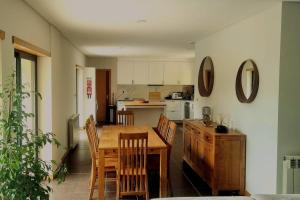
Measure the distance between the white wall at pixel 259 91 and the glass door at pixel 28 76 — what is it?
9.29 feet

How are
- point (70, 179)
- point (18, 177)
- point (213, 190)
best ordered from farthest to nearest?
1. point (70, 179)
2. point (213, 190)
3. point (18, 177)

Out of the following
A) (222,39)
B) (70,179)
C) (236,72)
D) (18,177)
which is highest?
(222,39)

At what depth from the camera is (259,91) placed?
3877 mm

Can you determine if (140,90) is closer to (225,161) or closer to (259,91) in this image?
(225,161)

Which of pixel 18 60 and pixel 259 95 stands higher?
pixel 18 60

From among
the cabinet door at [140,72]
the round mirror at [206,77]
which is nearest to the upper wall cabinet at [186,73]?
the cabinet door at [140,72]

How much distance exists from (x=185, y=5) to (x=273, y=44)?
42.6 inches

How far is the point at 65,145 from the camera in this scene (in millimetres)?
6227

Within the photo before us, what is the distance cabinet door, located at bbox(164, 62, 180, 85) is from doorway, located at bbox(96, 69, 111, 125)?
201cm

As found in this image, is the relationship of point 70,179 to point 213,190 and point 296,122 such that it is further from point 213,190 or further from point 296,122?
point 296,122

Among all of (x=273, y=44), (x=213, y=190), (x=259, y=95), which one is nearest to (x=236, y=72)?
(x=259, y=95)

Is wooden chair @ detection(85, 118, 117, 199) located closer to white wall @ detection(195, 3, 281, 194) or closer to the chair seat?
the chair seat

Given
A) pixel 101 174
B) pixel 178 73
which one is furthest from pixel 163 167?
pixel 178 73

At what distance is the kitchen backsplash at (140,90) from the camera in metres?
11.3
